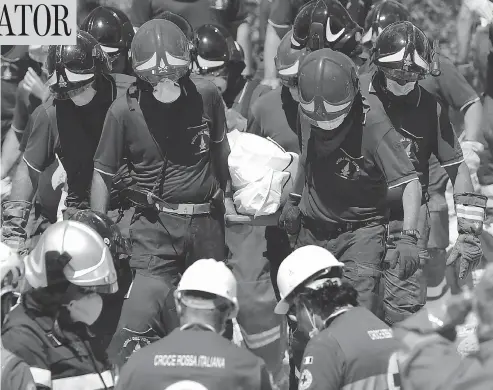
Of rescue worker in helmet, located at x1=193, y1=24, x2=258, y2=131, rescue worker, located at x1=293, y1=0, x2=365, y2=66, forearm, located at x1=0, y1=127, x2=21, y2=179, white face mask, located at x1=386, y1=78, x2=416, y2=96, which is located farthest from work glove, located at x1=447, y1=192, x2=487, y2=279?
forearm, located at x1=0, y1=127, x2=21, y2=179

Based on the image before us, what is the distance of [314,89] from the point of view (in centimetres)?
746

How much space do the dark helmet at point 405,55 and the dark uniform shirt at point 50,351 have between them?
3225 millimetres

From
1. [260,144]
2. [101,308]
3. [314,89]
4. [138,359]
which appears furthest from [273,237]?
[138,359]

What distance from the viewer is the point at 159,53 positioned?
7.75 meters

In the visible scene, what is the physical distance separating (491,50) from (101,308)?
511cm

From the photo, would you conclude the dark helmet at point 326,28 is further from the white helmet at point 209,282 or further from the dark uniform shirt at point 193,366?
the dark uniform shirt at point 193,366

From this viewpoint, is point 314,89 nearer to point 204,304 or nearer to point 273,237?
point 273,237

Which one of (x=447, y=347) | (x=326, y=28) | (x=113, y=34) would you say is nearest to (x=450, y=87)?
(x=326, y=28)

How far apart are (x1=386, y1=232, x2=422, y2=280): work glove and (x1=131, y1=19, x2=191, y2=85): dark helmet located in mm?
1695

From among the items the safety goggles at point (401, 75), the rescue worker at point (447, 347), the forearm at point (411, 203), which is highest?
the rescue worker at point (447, 347)

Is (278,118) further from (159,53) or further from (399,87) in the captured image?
(159,53)

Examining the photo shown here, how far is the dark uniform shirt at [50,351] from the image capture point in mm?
5609

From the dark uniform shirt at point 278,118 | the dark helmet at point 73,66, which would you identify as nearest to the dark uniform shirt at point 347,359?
the dark helmet at point 73,66

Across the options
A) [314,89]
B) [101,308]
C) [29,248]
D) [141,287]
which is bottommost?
[29,248]
